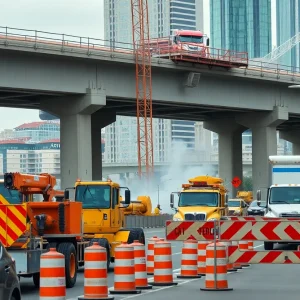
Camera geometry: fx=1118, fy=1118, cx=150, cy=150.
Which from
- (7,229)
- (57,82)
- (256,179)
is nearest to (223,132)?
(256,179)

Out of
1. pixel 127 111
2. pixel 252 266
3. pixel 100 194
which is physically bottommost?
pixel 252 266

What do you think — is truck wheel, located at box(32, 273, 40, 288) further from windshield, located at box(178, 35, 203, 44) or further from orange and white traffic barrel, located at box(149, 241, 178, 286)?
windshield, located at box(178, 35, 203, 44)

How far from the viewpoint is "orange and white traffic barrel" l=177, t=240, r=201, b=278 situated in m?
25.2

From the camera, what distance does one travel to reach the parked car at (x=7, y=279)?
46.8 feet

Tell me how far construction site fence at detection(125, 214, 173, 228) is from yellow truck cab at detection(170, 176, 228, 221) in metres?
17.9

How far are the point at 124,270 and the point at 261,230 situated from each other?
2736 millimetres

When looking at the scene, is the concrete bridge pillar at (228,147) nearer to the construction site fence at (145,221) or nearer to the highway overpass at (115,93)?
the highway overpass at (115,93)

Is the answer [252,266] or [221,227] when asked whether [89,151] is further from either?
[221,227]

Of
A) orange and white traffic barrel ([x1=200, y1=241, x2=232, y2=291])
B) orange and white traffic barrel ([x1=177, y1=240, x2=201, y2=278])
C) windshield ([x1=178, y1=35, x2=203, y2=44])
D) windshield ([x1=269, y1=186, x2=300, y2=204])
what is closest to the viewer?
orange and white traffic barrel ([x1=200, y1=241, x2=232, y2=291])

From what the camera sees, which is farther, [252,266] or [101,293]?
[252,266]

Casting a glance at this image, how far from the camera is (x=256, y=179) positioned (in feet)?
279

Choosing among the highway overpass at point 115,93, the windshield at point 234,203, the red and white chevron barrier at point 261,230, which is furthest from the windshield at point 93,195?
the windshield at point 234,203

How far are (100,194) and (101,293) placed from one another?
11100mm

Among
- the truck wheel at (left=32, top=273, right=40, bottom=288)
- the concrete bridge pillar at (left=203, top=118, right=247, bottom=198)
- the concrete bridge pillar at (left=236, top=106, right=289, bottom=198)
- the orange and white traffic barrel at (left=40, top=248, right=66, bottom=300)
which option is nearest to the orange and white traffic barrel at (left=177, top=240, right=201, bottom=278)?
the truck wheel at (left=32, top=273, right=40, bottom=288)
